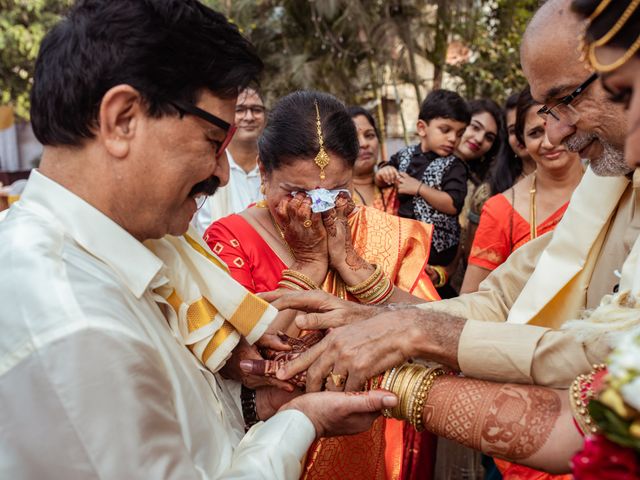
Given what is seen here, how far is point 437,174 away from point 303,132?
2.53 metres

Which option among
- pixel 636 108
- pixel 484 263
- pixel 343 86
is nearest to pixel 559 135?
pixel 636 108

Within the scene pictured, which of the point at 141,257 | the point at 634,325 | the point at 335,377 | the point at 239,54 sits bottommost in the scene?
the point at 335,377

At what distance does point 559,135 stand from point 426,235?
93cm

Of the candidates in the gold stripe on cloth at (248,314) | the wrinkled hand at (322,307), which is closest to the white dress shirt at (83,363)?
the gold stripe on cloth at (248,314)

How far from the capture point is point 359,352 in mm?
2068

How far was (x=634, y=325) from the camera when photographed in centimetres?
174

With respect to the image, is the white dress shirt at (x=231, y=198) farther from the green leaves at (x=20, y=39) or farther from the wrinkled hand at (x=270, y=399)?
the green leaves at (x=20, y=39)

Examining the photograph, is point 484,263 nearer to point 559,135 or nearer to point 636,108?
point 559,135

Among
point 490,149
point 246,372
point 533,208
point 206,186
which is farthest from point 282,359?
point 490,149

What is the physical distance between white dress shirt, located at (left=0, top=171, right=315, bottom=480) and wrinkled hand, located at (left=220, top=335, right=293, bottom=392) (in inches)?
22.7

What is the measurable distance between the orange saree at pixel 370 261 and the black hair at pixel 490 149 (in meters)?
2.79

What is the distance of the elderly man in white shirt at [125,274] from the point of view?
4.06ft

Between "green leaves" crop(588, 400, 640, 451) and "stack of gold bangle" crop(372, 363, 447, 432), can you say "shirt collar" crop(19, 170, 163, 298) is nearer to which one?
"stack of gold bangle" crop(372, 363, 447, 432)

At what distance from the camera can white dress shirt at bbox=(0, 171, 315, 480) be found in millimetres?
1230
